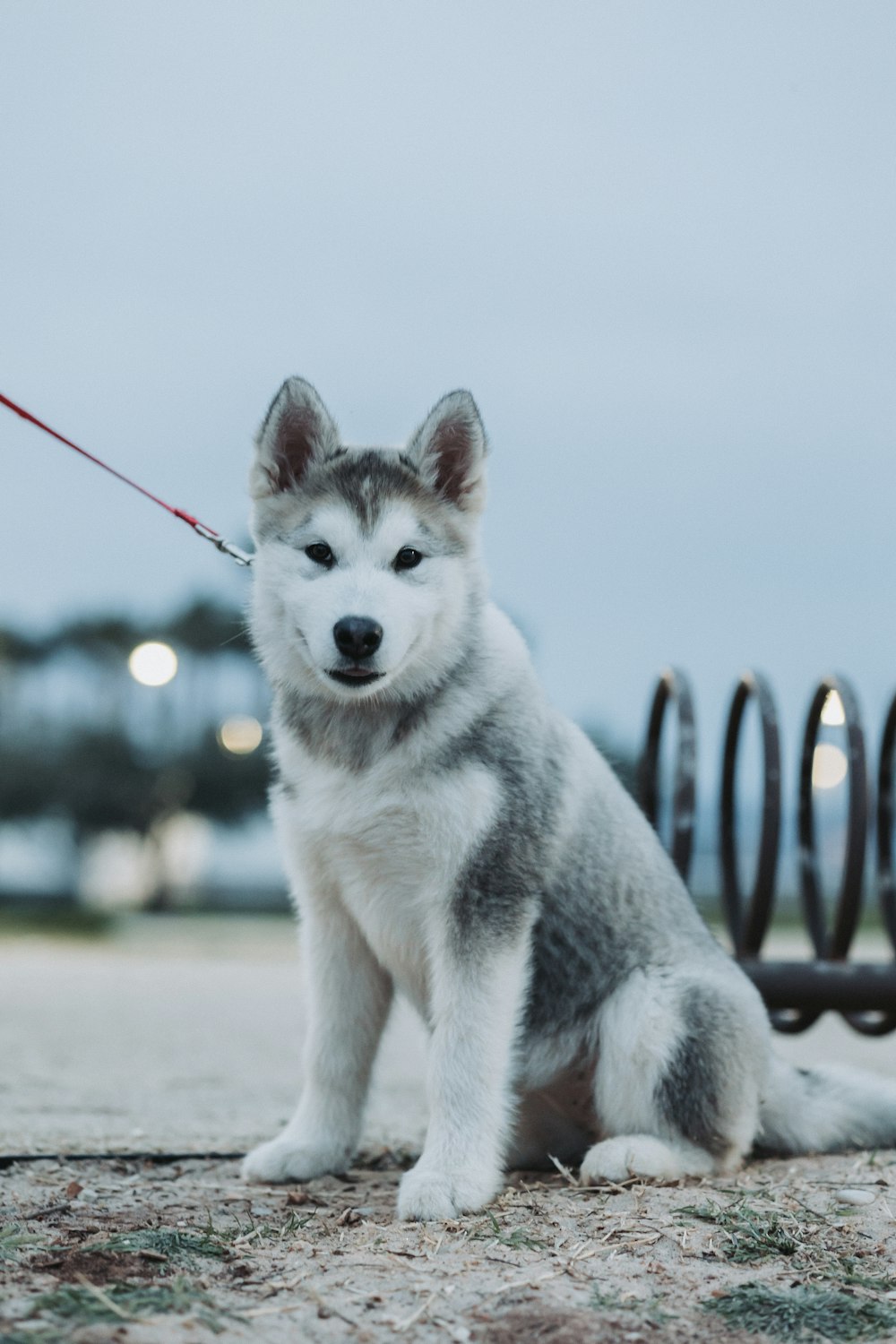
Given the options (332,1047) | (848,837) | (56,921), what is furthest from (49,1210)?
(56,921)

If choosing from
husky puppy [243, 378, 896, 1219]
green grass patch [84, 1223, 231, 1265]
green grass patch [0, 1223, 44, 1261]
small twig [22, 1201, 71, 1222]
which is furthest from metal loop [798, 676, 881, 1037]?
green grass patch [0, 1223, 44, 1261]

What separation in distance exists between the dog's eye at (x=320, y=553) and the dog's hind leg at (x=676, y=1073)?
1.74 meters

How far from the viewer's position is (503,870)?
4348 mm

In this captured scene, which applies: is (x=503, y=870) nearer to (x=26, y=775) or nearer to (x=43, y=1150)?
(x=43, y=1150)

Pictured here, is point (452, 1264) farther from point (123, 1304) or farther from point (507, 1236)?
point (123, 1304)

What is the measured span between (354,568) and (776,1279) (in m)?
2.26

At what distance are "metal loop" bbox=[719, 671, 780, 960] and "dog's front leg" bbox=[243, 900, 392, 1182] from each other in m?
2.40

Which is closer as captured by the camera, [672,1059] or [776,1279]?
[776,1279]

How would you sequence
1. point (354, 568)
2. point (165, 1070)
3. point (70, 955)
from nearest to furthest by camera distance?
1. point (354, 568)
2. point (165, 1070)
3. point (70, 955)

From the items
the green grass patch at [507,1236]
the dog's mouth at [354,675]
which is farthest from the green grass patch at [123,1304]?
the dog's mouth at [354,675]

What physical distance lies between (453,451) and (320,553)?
0.61m

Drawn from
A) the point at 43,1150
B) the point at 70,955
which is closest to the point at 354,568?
the point at 43,1150

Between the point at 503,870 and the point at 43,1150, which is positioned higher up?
the point at 503,870

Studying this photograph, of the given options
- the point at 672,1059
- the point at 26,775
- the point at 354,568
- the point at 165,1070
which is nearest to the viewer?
the point at 354,568
